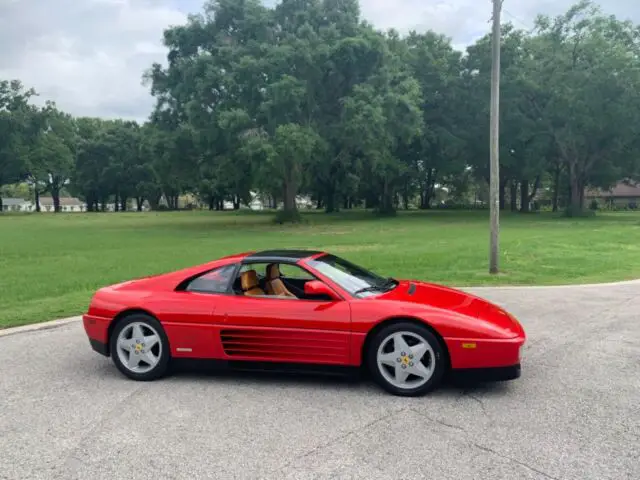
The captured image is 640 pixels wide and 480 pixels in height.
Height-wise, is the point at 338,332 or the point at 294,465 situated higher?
the point at 338,332

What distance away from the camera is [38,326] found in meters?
8.00

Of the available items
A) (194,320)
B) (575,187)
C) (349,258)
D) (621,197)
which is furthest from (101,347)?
(621,197)

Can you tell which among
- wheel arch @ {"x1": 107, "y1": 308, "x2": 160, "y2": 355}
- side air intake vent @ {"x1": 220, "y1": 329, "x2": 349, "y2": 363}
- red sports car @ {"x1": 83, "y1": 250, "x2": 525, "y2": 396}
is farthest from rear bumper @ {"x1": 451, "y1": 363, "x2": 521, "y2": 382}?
wheel arch @ {"x1": 107, "y1": 308, "x2": 160, "y2": 355}

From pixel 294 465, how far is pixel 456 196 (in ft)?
290

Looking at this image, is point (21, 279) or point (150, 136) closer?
→ point (21, 279)

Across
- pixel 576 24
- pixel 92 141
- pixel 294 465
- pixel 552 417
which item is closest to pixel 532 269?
pixel 552 417

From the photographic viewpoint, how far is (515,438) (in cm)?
407

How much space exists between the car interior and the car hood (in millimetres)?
940

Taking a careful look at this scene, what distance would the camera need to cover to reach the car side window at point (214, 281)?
18.2 feet

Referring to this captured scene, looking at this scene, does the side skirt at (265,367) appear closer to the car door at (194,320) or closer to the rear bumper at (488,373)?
the car door at (194,320)

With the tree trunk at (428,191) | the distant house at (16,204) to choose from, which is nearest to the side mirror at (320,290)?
the tree trunk at (428,191)

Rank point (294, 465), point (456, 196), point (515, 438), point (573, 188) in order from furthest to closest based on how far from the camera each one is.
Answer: point (456, 196), point (573, 188), point (515, 438), point (294, 465)

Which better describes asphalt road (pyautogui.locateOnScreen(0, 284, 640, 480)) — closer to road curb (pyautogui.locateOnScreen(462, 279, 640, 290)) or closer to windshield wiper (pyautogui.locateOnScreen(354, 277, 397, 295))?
windshield wiper (pyautogui.locateOnScreen(354, 277, 397, 295))

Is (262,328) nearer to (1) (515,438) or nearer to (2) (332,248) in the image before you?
(1) (515,438)
